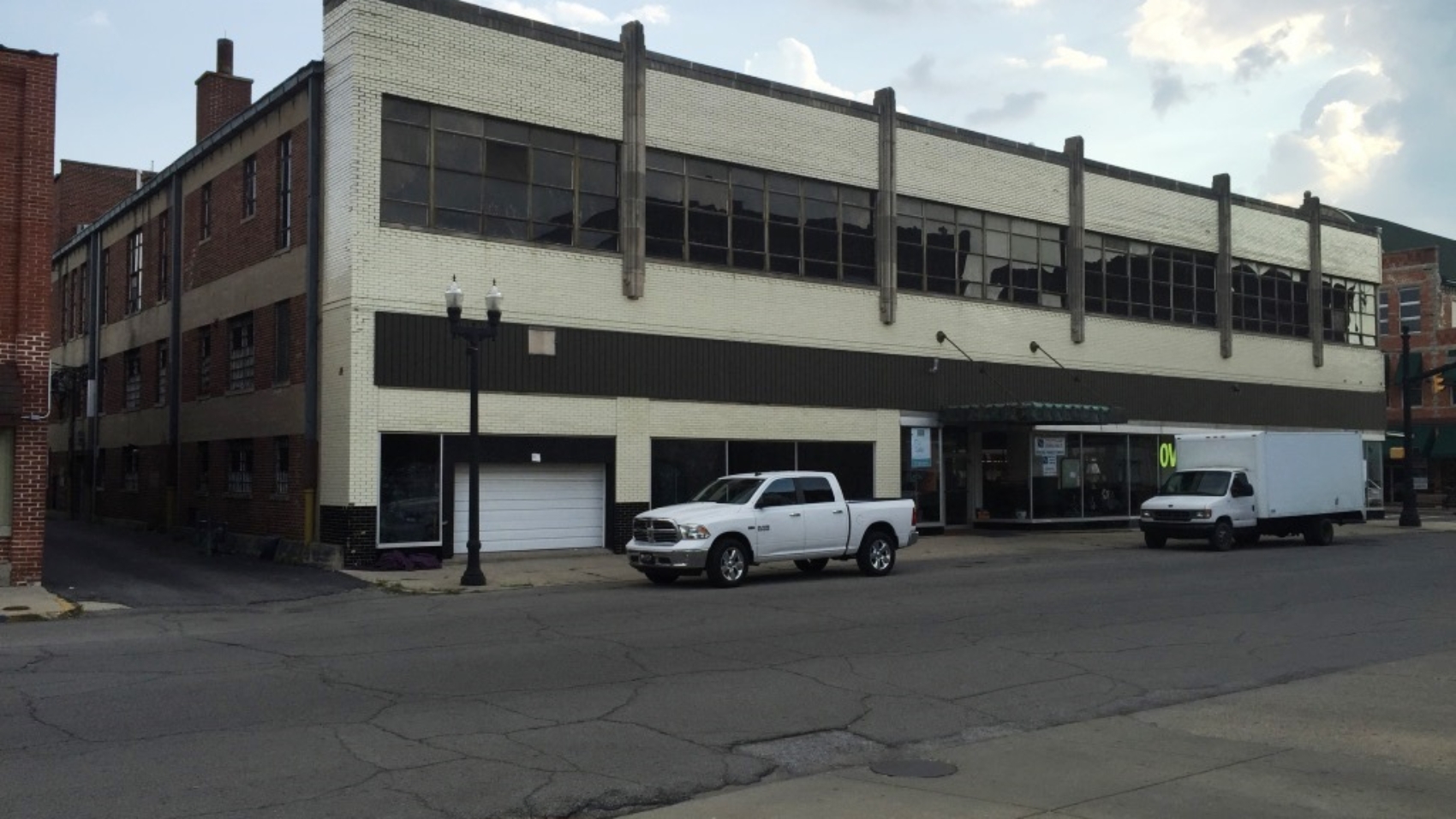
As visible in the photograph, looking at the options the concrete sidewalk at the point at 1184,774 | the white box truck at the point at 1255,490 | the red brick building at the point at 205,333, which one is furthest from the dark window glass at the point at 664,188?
the concrete sidewalk at the point at 1184,774

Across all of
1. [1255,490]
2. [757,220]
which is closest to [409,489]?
[757,220]

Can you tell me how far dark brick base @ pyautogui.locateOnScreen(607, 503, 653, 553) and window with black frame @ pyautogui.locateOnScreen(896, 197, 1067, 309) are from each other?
10.3 m

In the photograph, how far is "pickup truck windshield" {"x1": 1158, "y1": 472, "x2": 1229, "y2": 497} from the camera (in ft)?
95.6

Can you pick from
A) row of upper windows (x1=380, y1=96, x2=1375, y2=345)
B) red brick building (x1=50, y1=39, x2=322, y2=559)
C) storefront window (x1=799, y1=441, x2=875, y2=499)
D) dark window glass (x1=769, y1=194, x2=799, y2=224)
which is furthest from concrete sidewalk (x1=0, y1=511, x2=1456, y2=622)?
dark window glass (x1=769, y1=194, x2=799, y2=224)

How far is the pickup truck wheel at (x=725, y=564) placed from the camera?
63.5 ft

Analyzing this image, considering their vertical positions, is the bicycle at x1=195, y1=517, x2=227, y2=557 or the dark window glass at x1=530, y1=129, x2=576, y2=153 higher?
the dark window glass at x1=530, y1=129, x2=576, y2=153

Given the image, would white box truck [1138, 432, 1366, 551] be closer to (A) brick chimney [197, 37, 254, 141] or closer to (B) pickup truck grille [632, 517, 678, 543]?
(B) pickup truck grille [632, 517, 678, 543]

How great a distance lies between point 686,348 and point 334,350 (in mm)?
7675

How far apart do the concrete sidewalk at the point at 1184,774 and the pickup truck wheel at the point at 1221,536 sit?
726 inches

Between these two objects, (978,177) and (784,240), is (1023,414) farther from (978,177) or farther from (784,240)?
(784,240)

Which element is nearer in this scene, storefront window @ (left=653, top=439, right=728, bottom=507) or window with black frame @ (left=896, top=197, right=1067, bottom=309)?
storefront window @ (left=653, top=439, right=728, bottom=507)

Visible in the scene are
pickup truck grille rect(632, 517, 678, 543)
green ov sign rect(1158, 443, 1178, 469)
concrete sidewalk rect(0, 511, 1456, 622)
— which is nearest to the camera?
concrete sidewalk rect(0, 511, 1456, 622)

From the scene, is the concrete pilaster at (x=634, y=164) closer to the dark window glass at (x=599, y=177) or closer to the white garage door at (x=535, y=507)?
the dark window glass at (x=599, y=177)

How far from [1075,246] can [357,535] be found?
2284cm
